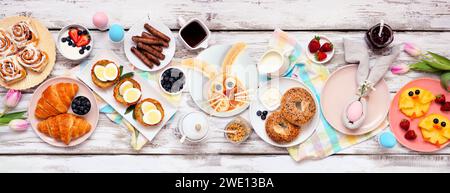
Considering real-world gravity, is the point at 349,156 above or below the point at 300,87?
below

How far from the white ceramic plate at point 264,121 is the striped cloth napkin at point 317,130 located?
25 mm

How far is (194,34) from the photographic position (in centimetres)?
196

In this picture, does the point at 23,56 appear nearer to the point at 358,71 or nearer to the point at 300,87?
the point at 300,87

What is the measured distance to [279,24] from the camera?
2.03m

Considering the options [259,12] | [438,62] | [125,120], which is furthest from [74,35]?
[438,62]

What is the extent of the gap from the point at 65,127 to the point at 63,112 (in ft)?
0.24

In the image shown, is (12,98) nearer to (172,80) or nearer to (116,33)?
(116,33)

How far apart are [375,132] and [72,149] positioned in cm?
123

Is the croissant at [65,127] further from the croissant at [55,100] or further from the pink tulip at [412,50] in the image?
the pink tulip at [412,50]

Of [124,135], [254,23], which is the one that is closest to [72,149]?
[124,135]

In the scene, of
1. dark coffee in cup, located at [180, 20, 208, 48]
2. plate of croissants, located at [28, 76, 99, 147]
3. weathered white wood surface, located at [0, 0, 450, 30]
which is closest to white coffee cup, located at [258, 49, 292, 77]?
weathered white wood surface, located at [0, 0, 450, 30]

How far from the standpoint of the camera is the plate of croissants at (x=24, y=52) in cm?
193

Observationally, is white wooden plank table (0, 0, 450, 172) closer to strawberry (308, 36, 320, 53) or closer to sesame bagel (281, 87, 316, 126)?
strawberry (308, 36, 320, 53)

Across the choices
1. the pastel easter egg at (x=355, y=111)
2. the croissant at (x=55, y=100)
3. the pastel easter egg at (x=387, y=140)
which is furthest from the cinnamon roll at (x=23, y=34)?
the pastel easter egg at (x=387, y=140)
